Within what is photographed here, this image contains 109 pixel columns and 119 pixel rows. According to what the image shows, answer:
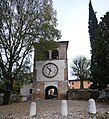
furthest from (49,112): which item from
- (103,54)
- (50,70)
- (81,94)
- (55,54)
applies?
(55,54)

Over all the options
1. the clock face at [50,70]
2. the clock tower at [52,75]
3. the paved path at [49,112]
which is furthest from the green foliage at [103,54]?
the clock face at [50,70]

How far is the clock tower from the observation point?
36.9m

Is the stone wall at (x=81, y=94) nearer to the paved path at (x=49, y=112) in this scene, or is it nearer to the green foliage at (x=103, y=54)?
the green foliage at (x=103, y=54)

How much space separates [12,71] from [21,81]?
1795 mm

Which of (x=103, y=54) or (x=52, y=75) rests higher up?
(x=103, y=54)

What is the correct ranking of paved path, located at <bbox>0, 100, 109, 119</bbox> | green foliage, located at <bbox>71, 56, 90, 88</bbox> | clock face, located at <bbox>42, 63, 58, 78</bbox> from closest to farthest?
1. paved path, located at <bbox>0, 100, 109, 119</bbox>
2. clock face, located at <bbox>42, 63, 58, 78</bbox>
3. green foliage, located at <bbox>71, 56, 90, 88</bbox>

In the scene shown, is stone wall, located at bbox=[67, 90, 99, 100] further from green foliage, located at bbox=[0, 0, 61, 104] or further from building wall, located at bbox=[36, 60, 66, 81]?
green foliage, located at bbox=[0, 0, 61, 104]

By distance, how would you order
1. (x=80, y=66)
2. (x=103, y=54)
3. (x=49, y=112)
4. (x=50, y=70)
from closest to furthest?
1. (x=49, y=112)
2. (x=103, y=54)
3. (x=50, y=70)
4. (x=80, y=66)

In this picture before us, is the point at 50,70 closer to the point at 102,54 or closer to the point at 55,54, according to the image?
the point at 55,54

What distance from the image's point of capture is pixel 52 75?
37.5 metres

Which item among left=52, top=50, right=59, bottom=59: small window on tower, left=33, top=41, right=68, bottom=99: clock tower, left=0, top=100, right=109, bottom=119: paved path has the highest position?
left=52, top=50, right=59, bottom=59: small window on tower

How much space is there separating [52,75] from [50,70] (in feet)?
3.45

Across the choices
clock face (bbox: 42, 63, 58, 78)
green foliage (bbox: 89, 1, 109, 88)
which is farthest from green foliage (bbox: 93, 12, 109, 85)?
clock face (bbox: 42, 63, 58, 78)

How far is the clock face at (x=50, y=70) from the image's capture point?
37.6 m
